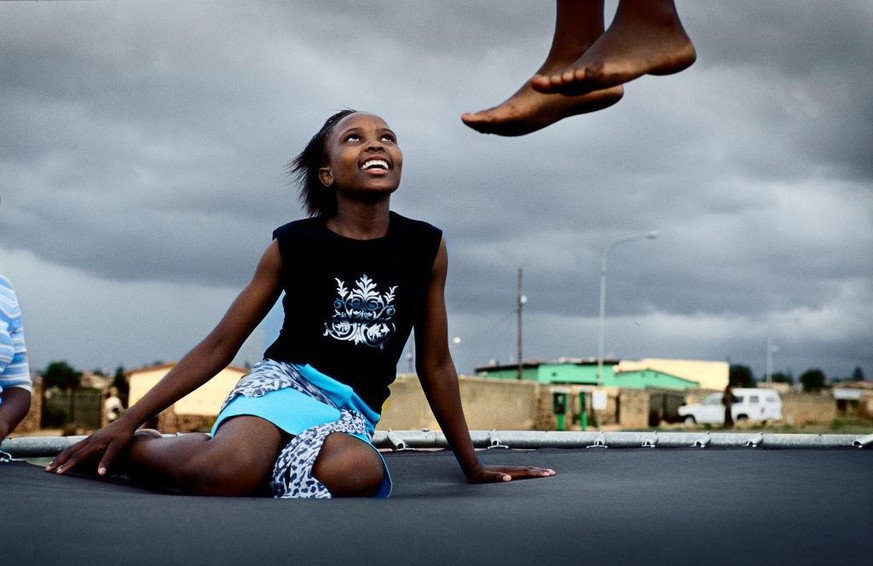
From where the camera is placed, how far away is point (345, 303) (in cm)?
219

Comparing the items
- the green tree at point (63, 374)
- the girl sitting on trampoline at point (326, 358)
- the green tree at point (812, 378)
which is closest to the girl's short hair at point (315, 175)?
the girl sitting on trampoline at point (326, 358)

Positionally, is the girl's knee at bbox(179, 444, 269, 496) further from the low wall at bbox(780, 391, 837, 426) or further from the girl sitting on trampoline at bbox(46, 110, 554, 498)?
the low wall at bbox(780, 391, 837, 426)

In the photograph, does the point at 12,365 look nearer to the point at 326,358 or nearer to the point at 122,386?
the point at 326,358

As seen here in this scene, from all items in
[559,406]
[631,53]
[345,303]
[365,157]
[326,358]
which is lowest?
[559,406]

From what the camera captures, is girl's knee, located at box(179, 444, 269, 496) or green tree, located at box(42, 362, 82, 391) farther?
green tree, located at box(42, 362, 82, 391)

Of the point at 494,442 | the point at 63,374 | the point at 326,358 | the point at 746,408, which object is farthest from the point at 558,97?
the point at 63,374

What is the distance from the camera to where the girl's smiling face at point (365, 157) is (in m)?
2.20

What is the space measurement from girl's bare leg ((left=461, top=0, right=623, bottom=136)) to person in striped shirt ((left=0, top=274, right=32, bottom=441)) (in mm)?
1312

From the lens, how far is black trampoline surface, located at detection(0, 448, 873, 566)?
109 cm

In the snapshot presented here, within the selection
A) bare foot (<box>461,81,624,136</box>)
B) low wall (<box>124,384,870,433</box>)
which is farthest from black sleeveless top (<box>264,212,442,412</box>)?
low wall (<box>124,384,870,433</box>)

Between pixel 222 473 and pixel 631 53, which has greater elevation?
pixel 631 53

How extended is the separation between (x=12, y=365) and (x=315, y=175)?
36.5 inches

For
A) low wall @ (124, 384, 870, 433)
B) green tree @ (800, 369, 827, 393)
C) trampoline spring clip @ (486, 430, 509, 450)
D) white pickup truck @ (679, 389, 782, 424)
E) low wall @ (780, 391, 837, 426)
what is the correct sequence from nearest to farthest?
trampoline spring clip @ (486, 430, 509, 450)
low wall @ (124, 384, 870, 433)
white pickup truck @ (679, 389, 782, 424)
low wall @ (780, 391, 837, 426)
green tree @ (800, 369, 827, 393)

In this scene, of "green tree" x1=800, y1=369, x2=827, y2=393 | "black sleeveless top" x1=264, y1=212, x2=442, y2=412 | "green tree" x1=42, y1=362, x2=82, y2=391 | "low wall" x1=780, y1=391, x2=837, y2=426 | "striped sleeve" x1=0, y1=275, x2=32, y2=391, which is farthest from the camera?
"green tree" x1=800, y1=369, x2=827, y2=393
